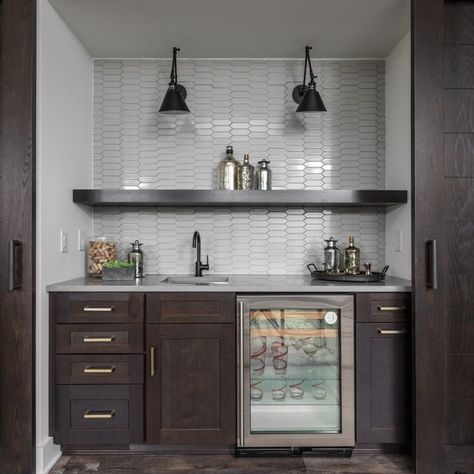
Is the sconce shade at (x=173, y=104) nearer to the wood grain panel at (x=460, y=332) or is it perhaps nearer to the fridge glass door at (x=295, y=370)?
the fridge glass door at (x=295, y=370)

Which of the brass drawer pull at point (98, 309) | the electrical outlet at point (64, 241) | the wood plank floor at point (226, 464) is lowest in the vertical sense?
the wood plank floor at point (226, 464)

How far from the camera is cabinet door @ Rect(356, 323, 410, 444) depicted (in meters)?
2.32

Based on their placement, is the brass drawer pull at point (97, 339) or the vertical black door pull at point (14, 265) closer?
the vertical black door pull at point (14, 265)

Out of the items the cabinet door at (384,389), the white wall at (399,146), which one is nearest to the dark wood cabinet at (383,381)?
the cabinet door at (384,389)

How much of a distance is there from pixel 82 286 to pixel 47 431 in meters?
0.76

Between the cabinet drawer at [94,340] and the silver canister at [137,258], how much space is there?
54 cm

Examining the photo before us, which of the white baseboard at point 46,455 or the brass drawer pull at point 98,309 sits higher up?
the brass drawer pull at point 98,309

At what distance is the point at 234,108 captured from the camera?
3014mm

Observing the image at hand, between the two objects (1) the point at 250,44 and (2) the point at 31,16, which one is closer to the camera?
(2) the point at 31,16

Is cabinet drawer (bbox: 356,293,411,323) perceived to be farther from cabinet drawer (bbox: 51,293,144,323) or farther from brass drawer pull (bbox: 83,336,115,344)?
brass drawer pull (bbox: 83,336,115,344)

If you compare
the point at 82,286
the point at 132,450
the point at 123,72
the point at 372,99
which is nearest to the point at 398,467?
the point at 132,450

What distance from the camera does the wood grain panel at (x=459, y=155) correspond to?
225cm

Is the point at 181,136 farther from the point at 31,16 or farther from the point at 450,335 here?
the point at 450,335

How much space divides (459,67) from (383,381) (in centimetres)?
166
